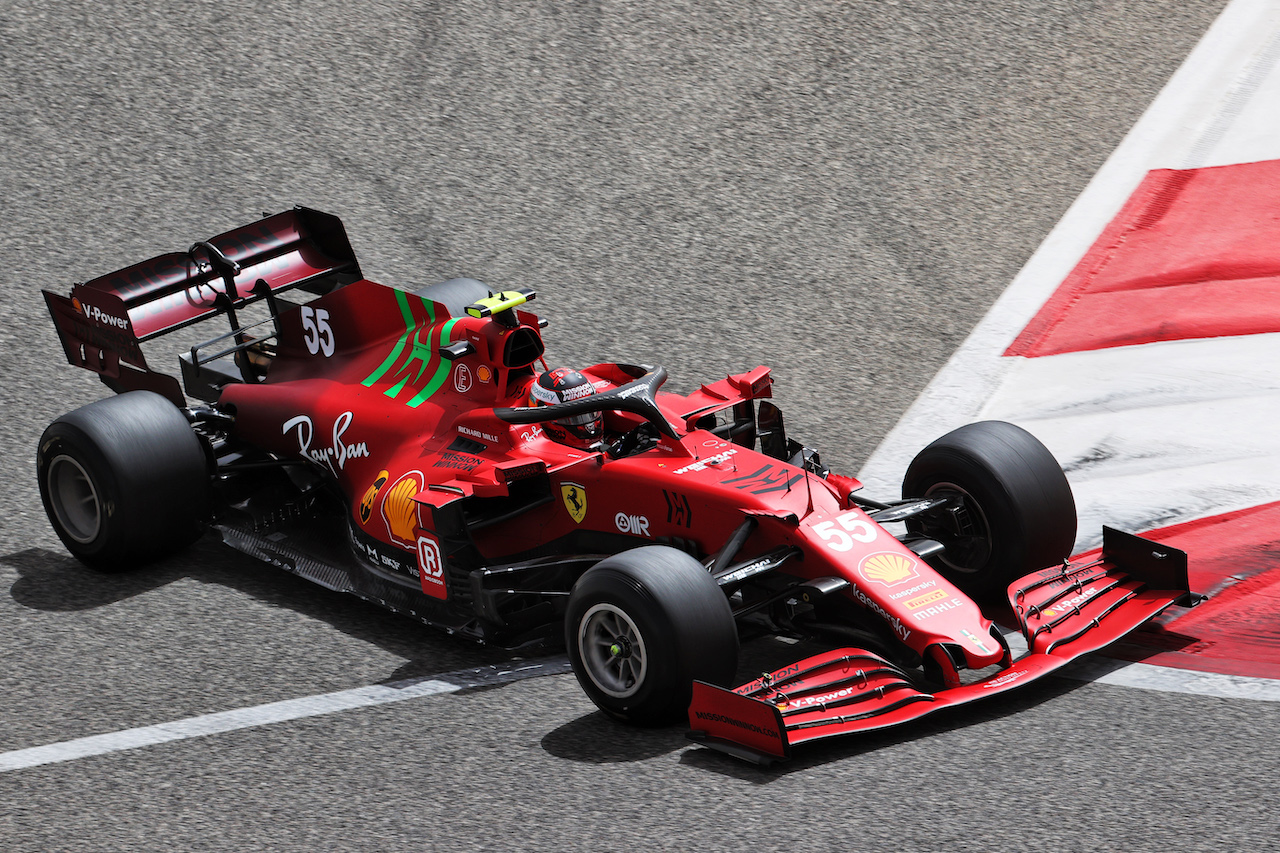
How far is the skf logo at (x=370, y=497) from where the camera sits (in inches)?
303

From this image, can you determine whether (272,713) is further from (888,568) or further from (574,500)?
(888,568)

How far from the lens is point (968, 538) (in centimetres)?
726

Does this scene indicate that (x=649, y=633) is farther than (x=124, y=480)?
No

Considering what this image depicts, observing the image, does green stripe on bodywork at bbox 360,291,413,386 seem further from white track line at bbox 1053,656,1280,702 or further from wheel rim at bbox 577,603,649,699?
white track line at bbox 1053,656,1280,702

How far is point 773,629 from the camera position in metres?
6.71

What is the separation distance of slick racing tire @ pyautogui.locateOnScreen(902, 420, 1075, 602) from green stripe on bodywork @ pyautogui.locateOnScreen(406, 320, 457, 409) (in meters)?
2.58

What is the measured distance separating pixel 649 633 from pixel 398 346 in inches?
118

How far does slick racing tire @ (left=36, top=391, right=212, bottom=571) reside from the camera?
7.88m

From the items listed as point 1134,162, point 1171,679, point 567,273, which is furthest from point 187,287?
point 1134,162

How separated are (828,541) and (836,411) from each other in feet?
12.6

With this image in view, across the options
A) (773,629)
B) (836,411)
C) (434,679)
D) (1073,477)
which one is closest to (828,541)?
(773,629)

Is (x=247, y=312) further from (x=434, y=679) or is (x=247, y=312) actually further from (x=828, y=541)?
(x=828, y=541)

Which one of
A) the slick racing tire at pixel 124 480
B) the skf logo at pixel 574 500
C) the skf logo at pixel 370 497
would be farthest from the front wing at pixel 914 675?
the slick racing tire at pixel 124 480

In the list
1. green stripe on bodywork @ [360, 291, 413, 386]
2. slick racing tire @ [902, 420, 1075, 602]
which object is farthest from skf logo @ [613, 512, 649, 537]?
green stripe on bodywork @ [360, 291, 413, 386]
